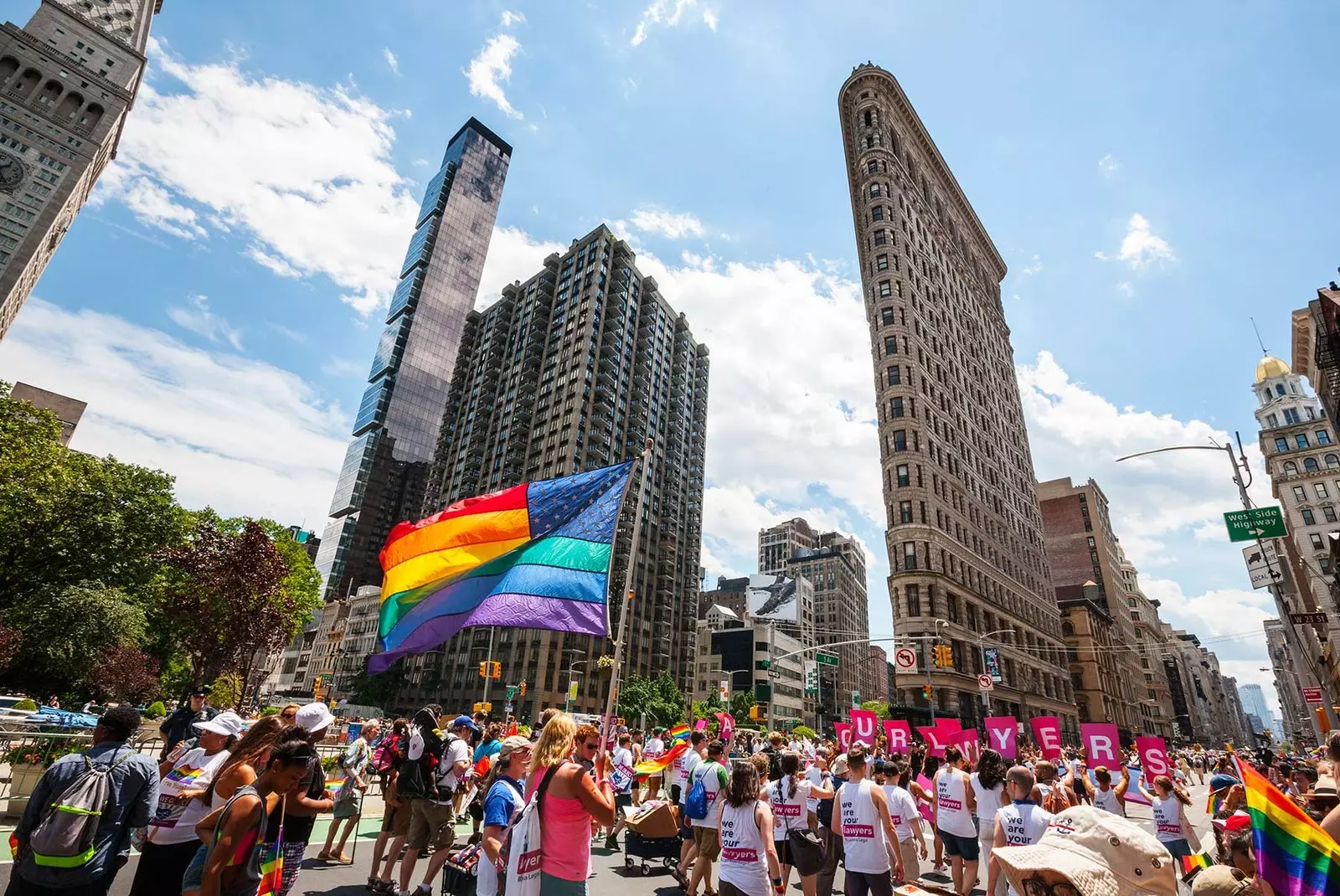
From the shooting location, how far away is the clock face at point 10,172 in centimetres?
8600

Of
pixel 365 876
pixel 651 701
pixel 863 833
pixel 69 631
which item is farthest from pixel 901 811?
pixel 651 701

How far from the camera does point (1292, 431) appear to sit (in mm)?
76000

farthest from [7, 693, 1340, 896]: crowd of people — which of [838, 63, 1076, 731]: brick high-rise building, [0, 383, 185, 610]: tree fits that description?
[838, 63, 1076, 731]: brick high-rise building

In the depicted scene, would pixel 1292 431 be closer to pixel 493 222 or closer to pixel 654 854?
pixel 654 854

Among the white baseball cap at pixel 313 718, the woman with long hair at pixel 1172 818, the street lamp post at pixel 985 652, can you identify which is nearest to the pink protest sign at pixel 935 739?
the woman with long hair at pixel 1172 818

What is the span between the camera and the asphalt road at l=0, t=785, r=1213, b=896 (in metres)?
8.12

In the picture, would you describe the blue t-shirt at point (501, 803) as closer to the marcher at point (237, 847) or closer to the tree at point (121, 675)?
the marcher at point (237, 847)

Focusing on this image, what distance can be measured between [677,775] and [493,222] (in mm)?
192272

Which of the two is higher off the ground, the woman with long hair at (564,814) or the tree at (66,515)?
the tree at (66,515)

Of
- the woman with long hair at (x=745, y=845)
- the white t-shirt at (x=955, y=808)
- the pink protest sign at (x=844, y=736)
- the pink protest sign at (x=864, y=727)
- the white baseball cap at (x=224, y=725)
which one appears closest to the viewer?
the white baseball cap at (x=224, y=725)

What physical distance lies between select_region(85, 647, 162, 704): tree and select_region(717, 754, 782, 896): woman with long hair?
40.3 meters

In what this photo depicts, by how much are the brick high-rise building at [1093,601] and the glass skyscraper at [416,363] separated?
4622 inches

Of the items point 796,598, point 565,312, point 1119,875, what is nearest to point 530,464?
point 565,312

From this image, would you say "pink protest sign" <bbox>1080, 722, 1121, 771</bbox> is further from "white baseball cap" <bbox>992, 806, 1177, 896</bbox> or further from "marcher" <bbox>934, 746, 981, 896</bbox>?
"white baseball cap" <bbox>992, 806, 1177, 896</bbox>
